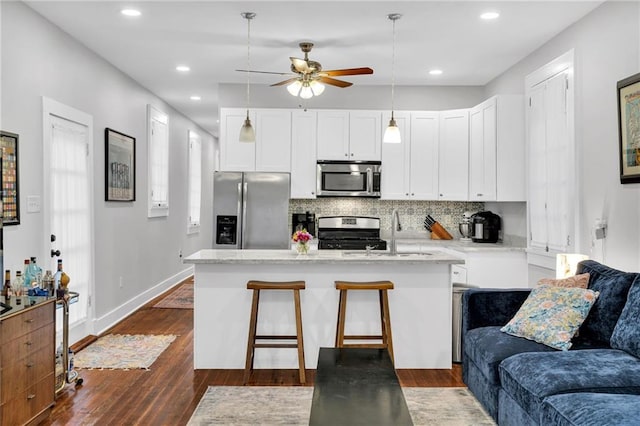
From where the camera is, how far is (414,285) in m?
3.83

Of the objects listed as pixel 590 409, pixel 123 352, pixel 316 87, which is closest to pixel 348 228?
pixel 316 87

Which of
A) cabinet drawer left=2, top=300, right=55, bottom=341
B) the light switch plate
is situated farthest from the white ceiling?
cabinet drawer left=2, top=300, right=55, bottom=341

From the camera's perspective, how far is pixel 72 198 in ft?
14.4

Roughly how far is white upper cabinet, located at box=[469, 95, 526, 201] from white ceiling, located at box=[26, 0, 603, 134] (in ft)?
1.61

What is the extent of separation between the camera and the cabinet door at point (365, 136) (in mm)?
5707

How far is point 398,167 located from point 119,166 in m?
3.15

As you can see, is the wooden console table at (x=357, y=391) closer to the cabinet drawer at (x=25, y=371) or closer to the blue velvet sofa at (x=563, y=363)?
the blue velvet sofa at (x=563, y=363)

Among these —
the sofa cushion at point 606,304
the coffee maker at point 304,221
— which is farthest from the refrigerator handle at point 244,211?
the sofa cushion at point 606,304

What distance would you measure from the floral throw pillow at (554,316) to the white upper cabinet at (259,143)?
3.34m

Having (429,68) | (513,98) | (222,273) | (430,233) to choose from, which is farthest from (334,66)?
(222,273)

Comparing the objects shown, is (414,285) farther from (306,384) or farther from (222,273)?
(222,273)

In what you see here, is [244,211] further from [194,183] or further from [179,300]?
[194,183]

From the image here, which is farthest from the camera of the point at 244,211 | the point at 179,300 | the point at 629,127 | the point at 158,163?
the point at 158,163

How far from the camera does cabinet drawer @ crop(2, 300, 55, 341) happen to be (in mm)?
2541
